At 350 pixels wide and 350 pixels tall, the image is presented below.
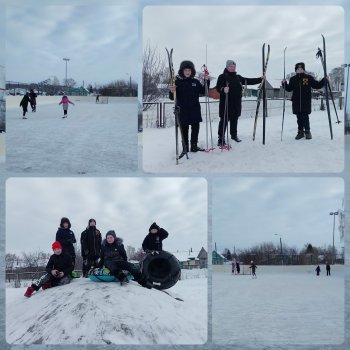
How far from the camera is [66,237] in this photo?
12.2 ft

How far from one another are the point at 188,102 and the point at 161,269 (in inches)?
40.8

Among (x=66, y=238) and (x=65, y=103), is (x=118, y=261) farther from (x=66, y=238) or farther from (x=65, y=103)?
(x=65, y=103)

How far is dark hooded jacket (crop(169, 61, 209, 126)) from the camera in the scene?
3807 millimetres

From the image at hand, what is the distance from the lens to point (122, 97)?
373 cm

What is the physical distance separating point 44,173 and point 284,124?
1.49 meters

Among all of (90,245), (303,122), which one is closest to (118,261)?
(90,245)

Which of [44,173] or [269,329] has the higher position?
[44,173]

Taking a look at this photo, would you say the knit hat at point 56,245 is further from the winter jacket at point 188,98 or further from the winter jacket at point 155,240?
the winter jacket at point 188,98

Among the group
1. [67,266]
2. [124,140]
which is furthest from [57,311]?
[124,140]

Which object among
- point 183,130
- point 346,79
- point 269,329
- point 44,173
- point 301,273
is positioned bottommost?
point 269,329

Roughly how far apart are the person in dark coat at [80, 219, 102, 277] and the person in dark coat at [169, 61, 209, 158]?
68 centimetres

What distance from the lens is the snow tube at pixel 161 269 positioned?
12.3ft

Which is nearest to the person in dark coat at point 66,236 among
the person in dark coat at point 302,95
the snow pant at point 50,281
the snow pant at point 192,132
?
the snow pant at point 50,281

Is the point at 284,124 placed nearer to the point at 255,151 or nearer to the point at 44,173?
the point at 255,151
